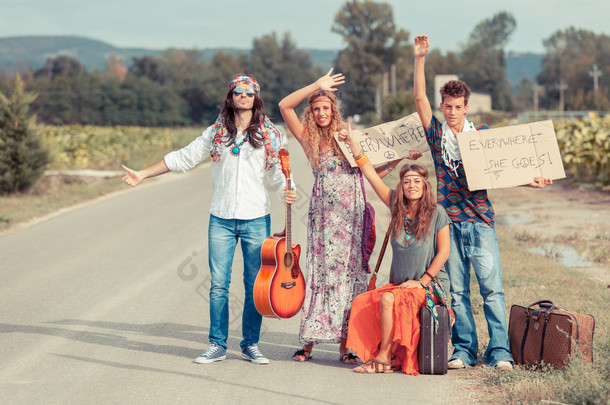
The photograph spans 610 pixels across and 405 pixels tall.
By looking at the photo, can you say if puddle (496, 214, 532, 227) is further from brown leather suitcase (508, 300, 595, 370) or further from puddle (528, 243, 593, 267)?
brown leather suitcase (508, 300, 595, 370)

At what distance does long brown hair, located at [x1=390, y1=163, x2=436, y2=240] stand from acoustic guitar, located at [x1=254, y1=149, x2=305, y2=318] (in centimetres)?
75

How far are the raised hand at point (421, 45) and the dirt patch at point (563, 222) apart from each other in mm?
4938

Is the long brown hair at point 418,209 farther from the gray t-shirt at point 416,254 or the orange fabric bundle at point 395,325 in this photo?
the orange fabric bundle at point 395,325

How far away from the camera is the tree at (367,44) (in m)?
97.8

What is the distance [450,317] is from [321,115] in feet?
5.55

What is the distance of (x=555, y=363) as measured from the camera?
530 cm

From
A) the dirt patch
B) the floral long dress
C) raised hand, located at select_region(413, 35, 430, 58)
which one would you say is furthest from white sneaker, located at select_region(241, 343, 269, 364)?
the dirt patch

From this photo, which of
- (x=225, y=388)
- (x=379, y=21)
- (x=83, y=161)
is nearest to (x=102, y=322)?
(x=225, y=388)

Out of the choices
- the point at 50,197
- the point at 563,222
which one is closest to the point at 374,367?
the point at 563,222

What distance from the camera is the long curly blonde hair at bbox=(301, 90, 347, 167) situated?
5.83 m

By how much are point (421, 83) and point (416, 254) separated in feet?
4.03

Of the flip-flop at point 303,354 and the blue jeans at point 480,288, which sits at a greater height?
the blue jeans at point 480,288

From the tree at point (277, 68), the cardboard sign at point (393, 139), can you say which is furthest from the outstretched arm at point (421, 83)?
the tree at point (277, 68)

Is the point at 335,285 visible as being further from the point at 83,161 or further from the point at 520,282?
the point at 83,161
